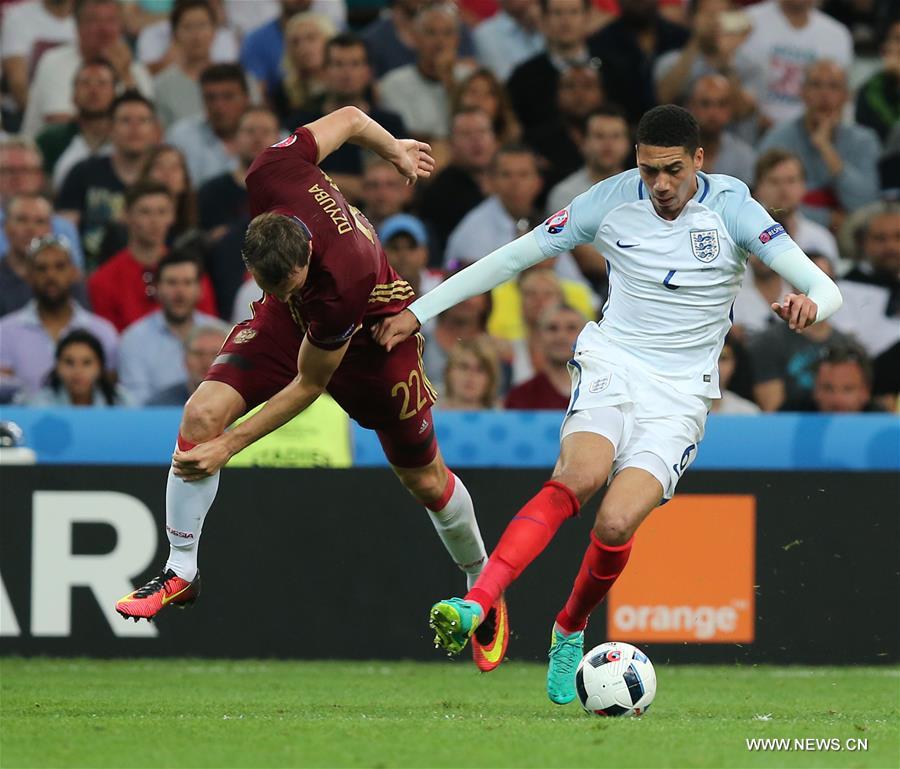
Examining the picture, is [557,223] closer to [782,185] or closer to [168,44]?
[782,185]

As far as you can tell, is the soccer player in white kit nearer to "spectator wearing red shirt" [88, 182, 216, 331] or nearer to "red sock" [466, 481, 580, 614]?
"red sock" [466, 481, 580, 614]

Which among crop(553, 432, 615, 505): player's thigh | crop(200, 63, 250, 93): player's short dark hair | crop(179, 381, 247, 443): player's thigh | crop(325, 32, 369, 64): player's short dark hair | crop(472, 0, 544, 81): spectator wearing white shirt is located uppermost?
crop(472, 0, 544, 81): spectator wearing white shirt

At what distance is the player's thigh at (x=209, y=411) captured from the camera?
7.31 metres

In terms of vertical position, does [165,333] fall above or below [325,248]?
below

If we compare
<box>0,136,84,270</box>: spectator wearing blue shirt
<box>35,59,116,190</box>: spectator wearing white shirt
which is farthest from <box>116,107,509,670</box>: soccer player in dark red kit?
<box>35,59,116,190</box>: spectator wearing white shirt

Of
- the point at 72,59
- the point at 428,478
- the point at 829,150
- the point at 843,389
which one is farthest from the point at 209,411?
the point at 829,150

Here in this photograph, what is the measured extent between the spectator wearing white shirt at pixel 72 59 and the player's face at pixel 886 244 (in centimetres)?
596

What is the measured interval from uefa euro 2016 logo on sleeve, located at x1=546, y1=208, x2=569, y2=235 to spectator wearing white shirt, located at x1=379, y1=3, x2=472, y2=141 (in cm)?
598

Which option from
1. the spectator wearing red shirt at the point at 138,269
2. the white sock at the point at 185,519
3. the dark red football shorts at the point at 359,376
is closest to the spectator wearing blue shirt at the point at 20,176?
the spectator wearing red shirt at the point at 138,269

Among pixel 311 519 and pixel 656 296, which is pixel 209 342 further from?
pixel 656 296

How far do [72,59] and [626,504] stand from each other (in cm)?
814

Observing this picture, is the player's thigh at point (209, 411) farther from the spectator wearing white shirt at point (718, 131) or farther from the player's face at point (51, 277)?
the spectator wearing white shirt at point (718, 131)

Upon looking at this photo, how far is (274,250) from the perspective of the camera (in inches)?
265

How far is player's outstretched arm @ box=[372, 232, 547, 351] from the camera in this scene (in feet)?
24.1
